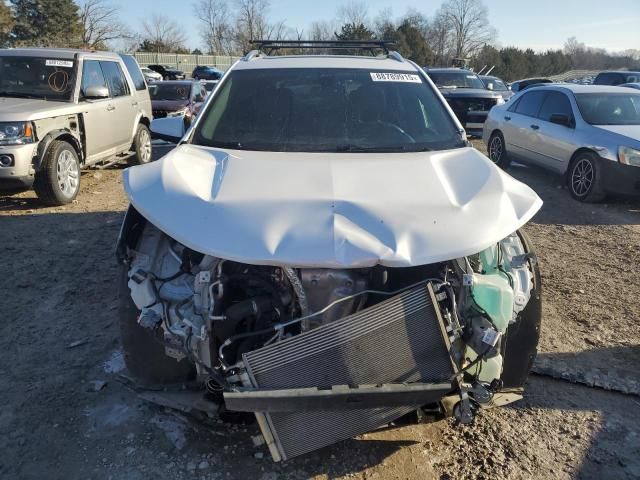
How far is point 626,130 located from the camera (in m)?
7.41

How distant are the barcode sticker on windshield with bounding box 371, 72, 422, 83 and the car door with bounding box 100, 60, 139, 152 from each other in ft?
17.8

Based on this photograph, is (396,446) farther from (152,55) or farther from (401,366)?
(152,55)

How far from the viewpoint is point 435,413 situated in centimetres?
245

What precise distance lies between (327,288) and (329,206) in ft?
1.26

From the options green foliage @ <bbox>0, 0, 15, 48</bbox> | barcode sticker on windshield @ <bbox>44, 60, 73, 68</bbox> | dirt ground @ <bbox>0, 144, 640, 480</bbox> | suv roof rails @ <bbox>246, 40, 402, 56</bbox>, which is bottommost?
dirt ground @ <bbox>0, 144, 640, 480</bbox>

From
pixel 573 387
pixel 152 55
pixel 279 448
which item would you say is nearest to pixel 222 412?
pixel 279 448

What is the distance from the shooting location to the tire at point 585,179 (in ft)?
24.2

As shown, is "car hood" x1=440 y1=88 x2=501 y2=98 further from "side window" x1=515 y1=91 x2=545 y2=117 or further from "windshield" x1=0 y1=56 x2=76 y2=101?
"windshield" x1=0 y1=56 x2=76 y2=101

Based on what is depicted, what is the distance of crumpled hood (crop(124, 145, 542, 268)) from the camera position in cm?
219

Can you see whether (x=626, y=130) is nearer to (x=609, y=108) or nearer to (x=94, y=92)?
(x=609, y=108)

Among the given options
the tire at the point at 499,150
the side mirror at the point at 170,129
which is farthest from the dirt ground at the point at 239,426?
the tire at the point at 499,150

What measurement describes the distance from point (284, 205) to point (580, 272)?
3.81m

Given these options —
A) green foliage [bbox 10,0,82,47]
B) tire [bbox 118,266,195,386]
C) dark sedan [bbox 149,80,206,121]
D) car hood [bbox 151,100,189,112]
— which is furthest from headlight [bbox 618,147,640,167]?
green foliage [bbox 10,0,82,47]

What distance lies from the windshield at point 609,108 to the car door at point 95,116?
7192 mm
